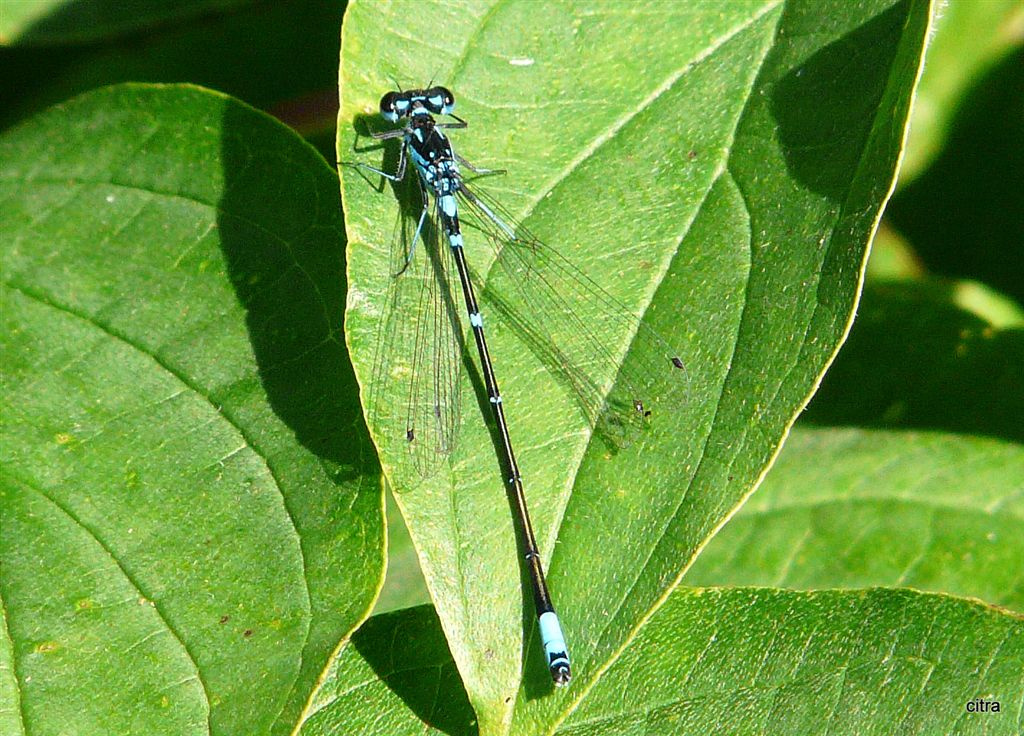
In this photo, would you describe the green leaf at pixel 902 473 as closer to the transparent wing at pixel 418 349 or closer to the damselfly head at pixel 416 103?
the transparent wing at pixel 418 349

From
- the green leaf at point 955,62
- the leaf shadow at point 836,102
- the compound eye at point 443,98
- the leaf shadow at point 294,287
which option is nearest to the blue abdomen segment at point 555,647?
the leaf shadow at point 294,287

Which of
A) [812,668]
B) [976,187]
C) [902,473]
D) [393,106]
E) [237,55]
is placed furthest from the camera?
[976,187]

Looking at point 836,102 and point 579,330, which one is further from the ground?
point 836,102

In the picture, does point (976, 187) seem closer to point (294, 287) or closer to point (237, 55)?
point (237, 55)

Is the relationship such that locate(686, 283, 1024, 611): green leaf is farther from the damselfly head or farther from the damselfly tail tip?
the damselfly head

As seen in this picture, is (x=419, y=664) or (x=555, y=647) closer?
(x=555, y=647)

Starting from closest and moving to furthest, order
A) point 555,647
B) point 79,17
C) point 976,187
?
point 555,647 → point 79,17 → point 976,187

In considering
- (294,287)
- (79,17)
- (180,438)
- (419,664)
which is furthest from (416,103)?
(419,664)
